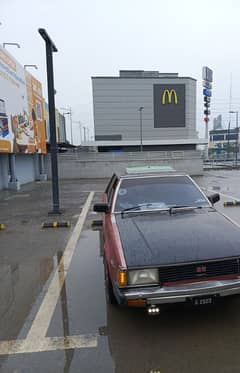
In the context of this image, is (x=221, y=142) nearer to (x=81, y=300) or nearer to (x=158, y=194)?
(x=158, y=194)

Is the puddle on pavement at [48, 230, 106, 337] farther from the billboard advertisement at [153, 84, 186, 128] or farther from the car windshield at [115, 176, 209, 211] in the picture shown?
the billboard advertisement at [153, 84, 186, 128]

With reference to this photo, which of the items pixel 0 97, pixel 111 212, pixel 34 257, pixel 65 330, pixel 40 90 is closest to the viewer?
pixel 65 330

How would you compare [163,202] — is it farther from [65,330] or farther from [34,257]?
[34,257]

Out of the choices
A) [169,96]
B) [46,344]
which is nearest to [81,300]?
[46,344]

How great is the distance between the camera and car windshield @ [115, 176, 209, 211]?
436 cm

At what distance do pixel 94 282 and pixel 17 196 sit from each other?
10.9m

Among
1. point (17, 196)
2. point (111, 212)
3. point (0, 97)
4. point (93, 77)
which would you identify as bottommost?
point (17, 196)

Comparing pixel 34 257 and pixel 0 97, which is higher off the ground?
pixel 0 97

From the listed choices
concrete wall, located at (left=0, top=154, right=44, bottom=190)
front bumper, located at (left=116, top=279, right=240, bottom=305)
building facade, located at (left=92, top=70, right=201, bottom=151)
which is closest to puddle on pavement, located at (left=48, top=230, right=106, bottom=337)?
front bumper, located at (left=116, top=279, right=240, bottom=305)

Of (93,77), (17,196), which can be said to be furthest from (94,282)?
(93,77)

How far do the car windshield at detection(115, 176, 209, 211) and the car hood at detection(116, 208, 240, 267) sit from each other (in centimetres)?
39

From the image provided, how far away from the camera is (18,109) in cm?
1600

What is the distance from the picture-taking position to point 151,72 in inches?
2135

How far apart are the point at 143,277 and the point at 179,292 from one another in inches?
14.8
